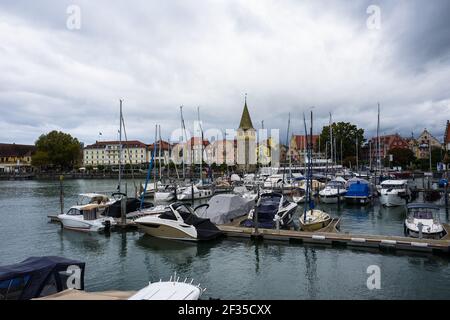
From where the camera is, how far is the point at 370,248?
20812 mm

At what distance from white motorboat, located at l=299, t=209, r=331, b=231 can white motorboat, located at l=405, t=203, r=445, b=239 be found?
563 cm

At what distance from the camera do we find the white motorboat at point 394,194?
40719mm

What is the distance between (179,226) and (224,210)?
6.13m

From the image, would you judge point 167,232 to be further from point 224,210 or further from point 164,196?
point 164,196

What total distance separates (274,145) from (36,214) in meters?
102

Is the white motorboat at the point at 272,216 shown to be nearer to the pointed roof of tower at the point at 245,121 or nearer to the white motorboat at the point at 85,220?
the white motorboat at the point at 85,220

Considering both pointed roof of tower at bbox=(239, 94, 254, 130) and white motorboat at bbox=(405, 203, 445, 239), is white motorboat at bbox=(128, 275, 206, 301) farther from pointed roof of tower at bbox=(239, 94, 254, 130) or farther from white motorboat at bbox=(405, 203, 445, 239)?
pointed roof of tower at bbox=(239, 94, 254, 130)

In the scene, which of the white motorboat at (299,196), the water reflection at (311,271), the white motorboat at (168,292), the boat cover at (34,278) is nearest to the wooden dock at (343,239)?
the water reflection at (311,271)

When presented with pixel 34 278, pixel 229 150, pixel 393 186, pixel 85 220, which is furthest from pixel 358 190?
pixel 229 150

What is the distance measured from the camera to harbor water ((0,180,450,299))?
50.1 feet

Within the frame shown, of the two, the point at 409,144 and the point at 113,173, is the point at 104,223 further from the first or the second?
the point at 409,144

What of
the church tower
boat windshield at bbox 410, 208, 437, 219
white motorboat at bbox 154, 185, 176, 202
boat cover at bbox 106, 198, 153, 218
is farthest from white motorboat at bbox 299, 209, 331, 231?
the church tower

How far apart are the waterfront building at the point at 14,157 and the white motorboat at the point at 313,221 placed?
162m
